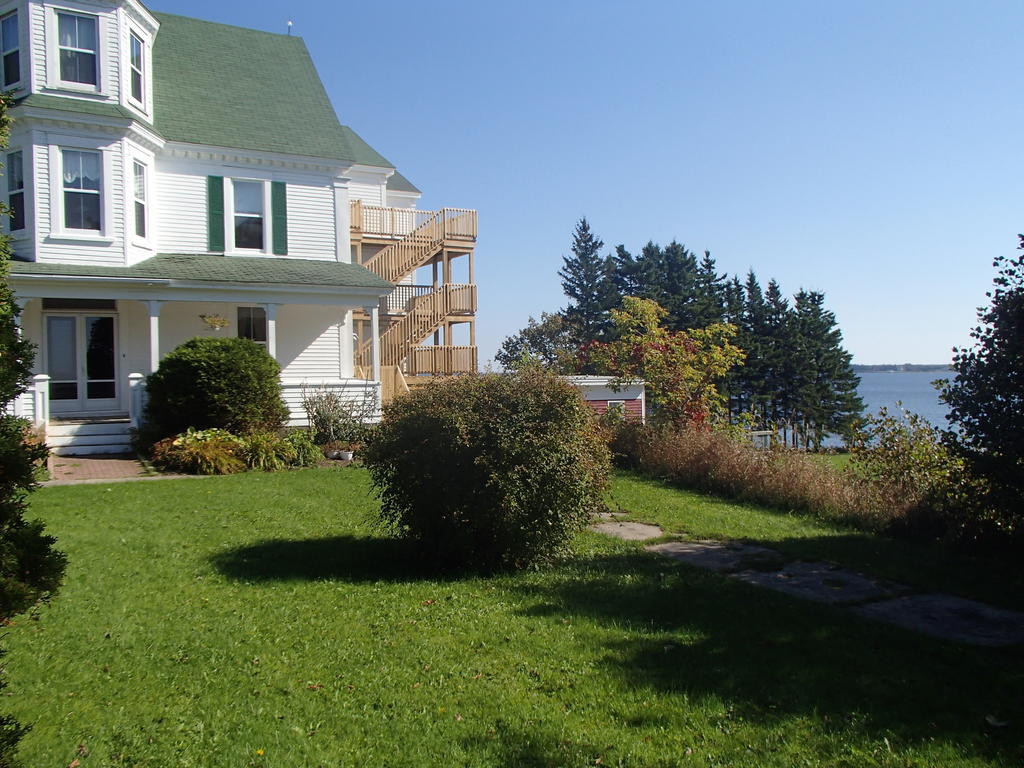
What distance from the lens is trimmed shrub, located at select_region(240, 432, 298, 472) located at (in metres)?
14.4

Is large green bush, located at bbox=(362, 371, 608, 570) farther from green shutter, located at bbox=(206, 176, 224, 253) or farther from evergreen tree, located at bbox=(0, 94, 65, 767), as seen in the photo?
green shutter, located at bbox=(206, 176, 224, 253)

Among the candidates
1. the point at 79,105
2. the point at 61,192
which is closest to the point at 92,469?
the point at 61,192

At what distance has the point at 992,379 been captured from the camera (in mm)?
7504

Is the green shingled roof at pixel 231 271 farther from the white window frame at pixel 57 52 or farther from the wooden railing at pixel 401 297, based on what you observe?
the wooden railing at pixel 401 297

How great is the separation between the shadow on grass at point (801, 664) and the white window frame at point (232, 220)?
616 inches

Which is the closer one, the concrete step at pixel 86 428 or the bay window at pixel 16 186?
the concrete step at pixel 86 428

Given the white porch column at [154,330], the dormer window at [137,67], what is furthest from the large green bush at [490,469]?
the dormer window at [137,67]

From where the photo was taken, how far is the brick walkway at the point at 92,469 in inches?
505

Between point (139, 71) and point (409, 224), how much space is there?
31.0 ft

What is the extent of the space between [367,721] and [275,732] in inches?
19.2

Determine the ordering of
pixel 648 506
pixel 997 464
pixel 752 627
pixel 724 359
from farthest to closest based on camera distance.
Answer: pixel 724 359 < pixel 648 506 < pixel 997 464 < pixel 752 627

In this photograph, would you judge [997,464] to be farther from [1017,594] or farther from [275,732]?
[275,732]

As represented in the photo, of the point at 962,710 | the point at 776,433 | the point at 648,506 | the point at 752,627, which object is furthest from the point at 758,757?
the point at 776,433

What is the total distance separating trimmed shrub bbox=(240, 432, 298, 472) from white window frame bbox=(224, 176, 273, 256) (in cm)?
677
